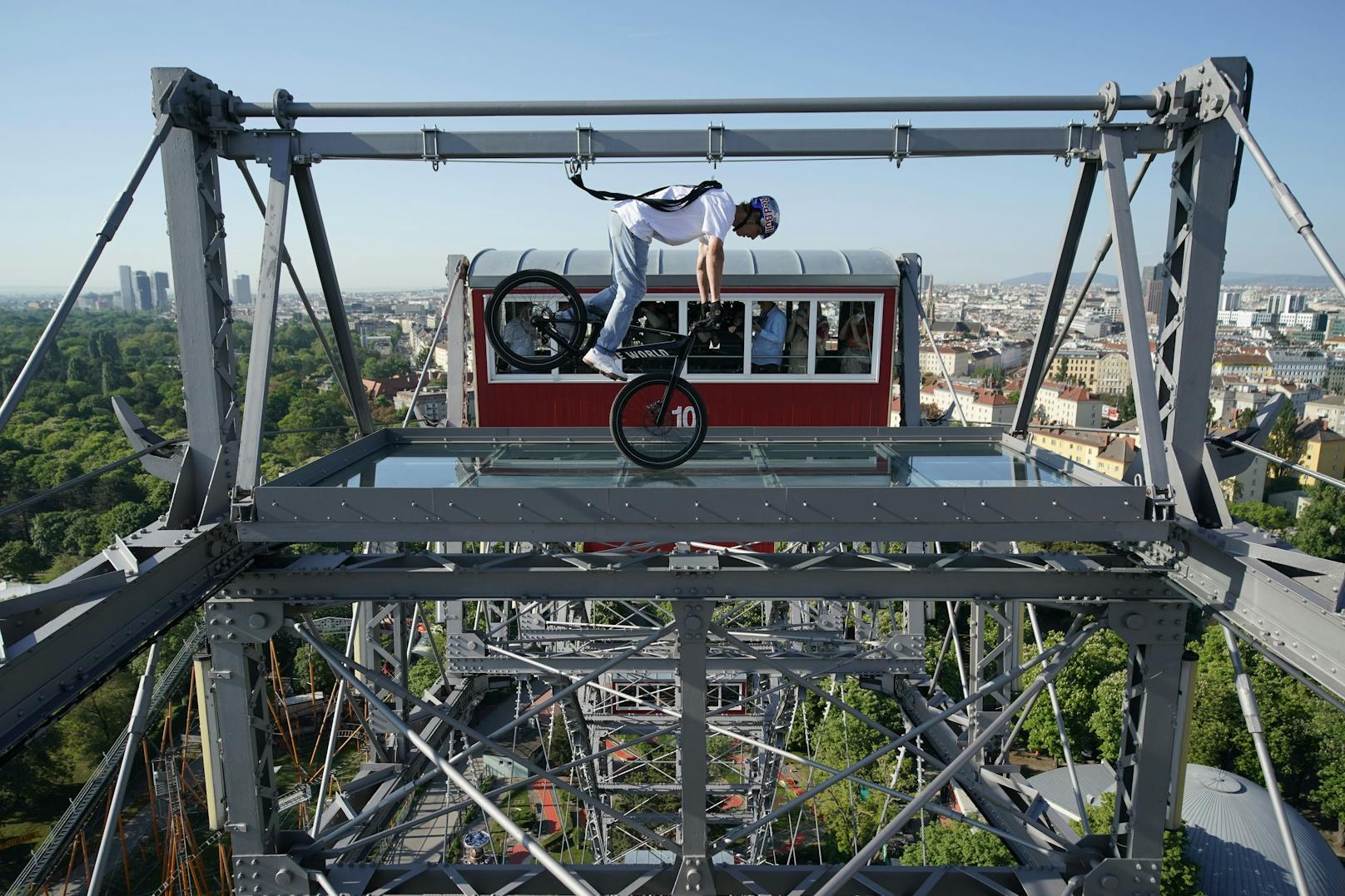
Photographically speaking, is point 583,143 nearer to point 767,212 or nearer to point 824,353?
point 767,212

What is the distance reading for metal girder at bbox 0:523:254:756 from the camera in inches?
167

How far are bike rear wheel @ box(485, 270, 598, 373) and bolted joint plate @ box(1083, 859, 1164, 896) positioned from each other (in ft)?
18.4

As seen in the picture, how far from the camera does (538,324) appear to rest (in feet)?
23.8

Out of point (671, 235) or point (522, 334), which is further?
point (522, 334)

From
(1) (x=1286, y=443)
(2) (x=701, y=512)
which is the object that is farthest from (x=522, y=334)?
(1) (x=1286, y=443)

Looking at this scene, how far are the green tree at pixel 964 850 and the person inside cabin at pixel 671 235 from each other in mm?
18603

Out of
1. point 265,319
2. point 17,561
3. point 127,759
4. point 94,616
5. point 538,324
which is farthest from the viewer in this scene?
point 17,561

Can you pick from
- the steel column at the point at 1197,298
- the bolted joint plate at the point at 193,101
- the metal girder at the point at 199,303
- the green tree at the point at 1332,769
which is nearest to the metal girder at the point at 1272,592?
the steel column at the point at 1197,298

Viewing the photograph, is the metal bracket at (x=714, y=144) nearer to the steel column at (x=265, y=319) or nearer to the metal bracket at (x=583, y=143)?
the metal bracket at (x=583, y=143)

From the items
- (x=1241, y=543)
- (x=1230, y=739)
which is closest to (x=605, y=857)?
(x=1241, y=543)

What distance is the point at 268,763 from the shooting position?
6.42 meters

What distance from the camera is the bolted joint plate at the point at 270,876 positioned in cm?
617

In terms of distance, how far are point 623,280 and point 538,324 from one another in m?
0.84

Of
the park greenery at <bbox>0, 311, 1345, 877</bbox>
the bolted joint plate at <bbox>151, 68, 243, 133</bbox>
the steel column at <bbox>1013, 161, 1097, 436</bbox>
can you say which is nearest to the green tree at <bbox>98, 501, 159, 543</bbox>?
the park greenery at <bbox>0, 311, 1345, 877</bbox>
